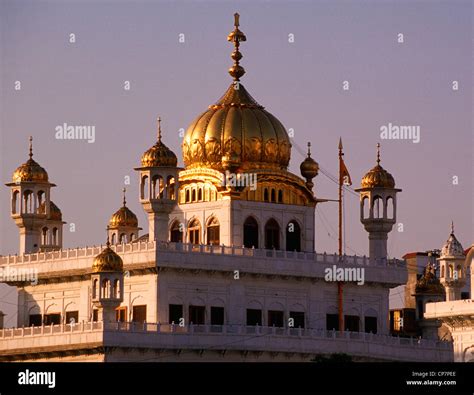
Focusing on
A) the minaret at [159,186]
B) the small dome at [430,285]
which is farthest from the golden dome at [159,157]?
the small dome at [430,285]

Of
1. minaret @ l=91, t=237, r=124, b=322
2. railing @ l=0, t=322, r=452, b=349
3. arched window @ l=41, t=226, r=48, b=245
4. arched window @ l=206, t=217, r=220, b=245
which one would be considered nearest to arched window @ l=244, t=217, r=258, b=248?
arched window @ l=206, t=217, r=220, b=245

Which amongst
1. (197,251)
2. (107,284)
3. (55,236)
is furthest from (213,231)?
(55,236)

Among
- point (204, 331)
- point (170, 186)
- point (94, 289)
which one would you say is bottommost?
point (204, 331)

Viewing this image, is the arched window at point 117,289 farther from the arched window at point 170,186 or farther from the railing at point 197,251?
the arched window at point 170,186

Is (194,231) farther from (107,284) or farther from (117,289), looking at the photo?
(107,284)

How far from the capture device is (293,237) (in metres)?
129

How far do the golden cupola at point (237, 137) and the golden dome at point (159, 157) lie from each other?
186 inches

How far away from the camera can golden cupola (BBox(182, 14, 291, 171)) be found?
12838 cm

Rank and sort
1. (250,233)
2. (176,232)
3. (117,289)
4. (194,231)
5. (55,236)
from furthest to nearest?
(55,236), (176,232), (194,231), (250,233), (117,289)

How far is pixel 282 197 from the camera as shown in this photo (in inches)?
5094

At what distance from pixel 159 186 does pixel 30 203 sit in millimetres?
8803

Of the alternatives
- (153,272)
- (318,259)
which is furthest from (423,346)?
(153,272)

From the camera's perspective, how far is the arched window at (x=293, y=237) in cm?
12900
